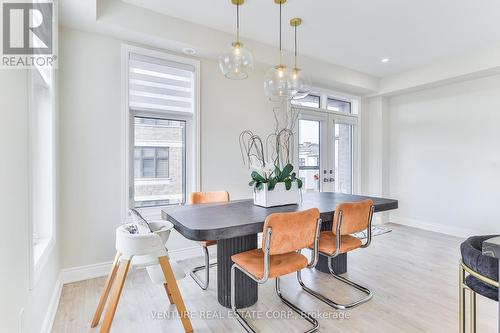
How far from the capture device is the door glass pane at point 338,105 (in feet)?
16.6

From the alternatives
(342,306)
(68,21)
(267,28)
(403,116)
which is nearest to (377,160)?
(403,116)

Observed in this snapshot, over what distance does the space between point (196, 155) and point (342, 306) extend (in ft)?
7.64

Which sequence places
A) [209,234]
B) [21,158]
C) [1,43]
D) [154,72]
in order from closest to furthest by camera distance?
[1,43], [21,158], [209,234], [154,72]

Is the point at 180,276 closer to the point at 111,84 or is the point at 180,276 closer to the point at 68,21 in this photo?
the point at 111,84

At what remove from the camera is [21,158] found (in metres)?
1.36

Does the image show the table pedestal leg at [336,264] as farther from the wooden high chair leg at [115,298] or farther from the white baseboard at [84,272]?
the white baseboard at [84,272]

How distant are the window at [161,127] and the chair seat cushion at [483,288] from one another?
2.80 meters

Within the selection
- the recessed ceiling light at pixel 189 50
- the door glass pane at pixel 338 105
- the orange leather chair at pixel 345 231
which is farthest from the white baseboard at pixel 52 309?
the door glass pane at pixel 338 105

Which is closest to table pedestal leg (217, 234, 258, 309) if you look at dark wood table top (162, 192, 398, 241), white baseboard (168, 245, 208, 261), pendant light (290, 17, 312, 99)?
dark wood table top (162, 192, 398, 241)

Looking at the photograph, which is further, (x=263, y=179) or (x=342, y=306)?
(x=263, y=179)

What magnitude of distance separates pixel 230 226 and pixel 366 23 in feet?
9.98

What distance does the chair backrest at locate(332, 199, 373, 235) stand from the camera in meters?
2.12

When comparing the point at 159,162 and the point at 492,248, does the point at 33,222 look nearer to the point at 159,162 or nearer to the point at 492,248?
the point at 159,162

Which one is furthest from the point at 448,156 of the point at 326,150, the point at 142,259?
the point at 142,259
